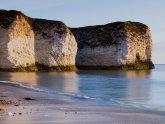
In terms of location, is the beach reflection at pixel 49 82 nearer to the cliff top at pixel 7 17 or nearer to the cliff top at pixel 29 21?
the cliff top at pixel 7 17

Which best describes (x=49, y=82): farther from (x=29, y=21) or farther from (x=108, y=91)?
(x=29, y=21)

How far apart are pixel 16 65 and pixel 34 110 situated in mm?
35975

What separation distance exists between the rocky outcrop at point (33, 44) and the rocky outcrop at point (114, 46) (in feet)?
38.1

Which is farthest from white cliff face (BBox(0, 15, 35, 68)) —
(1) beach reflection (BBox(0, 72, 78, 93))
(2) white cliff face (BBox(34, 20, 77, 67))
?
(1) beach reflection (BBox(0, 72, 78, 93))

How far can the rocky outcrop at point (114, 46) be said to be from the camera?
2741 inches

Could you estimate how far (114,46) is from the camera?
70.2 m

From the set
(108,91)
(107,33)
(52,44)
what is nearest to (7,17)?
(52,44)

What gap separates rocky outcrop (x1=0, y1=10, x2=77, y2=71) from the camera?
46.8 metres

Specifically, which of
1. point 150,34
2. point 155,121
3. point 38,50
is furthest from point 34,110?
point 150,34

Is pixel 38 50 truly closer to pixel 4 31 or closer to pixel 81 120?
pixel 4 31

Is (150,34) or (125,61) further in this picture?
(150,34)

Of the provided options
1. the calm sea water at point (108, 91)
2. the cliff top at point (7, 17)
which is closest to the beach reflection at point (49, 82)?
the calm sea water at point (108, 91)

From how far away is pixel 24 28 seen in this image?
50750mm

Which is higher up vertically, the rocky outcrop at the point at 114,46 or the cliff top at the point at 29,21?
the cliff top at the point at 29,21
